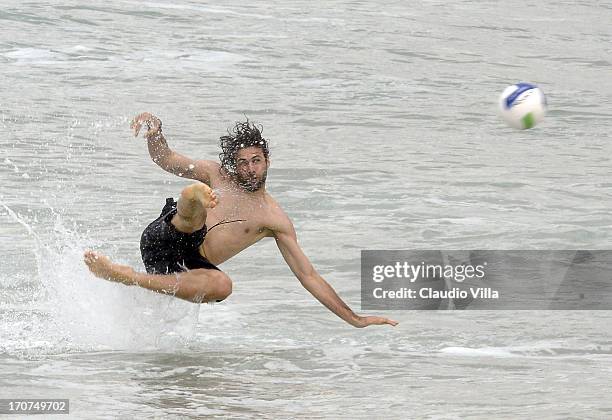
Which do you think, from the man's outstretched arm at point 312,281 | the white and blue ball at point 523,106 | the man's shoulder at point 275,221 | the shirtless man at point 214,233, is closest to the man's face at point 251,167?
the shirtless man at point 214,233

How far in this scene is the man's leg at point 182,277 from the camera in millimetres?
8242

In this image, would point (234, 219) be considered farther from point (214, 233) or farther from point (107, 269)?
point (107, 269)

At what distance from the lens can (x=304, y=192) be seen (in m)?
14.7

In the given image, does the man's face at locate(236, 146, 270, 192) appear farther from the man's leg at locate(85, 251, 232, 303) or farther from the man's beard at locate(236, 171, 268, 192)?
the man's leg at locate(85, 251, 232, 303)

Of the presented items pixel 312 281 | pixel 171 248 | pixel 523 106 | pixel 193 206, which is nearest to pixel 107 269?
pixel 171 248

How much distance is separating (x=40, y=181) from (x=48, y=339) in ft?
18.8

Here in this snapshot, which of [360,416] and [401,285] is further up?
[401,285]

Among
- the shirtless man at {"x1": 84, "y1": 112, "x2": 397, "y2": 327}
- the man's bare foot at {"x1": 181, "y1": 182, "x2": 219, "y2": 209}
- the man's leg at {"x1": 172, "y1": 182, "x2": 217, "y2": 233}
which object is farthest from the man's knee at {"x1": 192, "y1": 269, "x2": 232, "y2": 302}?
the man's bare foot at {"x1": 181, "y1": 182, "x2": 219, "y2": 209}

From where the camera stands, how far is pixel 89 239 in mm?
12164

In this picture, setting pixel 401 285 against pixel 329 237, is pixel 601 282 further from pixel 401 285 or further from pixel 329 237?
pixel 329 237

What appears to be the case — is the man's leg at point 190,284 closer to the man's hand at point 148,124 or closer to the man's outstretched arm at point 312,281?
the man's outstretched arm at point 312,281

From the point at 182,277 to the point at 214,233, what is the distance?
16.8 inches

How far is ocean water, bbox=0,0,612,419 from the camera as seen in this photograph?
26.2ft

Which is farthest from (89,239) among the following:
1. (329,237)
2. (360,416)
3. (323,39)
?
(323,39)
